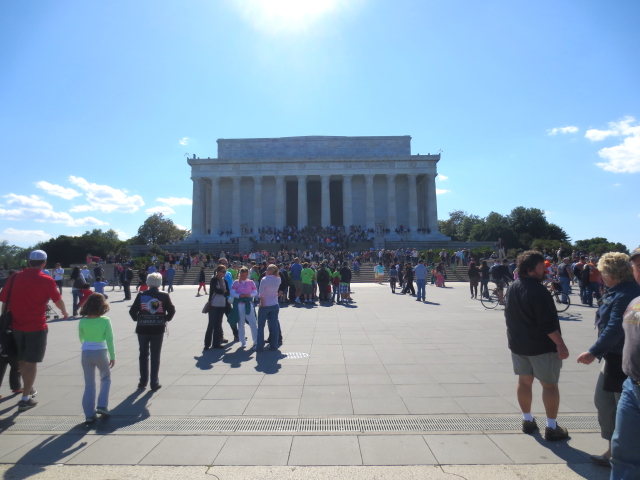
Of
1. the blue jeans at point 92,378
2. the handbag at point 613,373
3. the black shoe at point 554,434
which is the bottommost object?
the black shoe at point 554,434

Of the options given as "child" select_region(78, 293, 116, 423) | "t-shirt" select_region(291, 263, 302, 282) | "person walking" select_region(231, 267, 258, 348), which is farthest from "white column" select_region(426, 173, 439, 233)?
"child" select_region(78, 293, 116, 423)

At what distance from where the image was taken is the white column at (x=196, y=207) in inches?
2201

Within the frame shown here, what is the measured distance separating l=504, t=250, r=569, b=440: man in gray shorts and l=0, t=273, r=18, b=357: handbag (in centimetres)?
652

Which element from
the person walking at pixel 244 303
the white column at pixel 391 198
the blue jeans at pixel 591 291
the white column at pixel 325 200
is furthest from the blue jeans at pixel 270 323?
the white column at pixel 391 198

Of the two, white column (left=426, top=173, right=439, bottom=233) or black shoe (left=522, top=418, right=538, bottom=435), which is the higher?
white column (left=426, top=173, right=439, bottom=233)

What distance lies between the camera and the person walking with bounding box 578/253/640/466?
3807 millimetres

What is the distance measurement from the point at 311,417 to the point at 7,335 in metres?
4.32

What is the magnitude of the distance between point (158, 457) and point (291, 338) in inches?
239

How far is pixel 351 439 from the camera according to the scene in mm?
4457

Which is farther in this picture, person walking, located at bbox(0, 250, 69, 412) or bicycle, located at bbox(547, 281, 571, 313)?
bicycle, located at bbox(547, 281, 571, 313)

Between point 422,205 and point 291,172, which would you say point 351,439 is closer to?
point 291,172

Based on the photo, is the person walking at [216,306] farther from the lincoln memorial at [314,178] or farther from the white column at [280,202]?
the white column at [280,202]

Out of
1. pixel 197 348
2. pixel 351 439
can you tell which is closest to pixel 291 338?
pixel 197 348

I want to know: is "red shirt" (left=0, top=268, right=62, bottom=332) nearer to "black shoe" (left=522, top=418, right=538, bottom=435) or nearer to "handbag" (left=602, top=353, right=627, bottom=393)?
"black shoe" (left=522, top=418, right=538, bottom=435)
